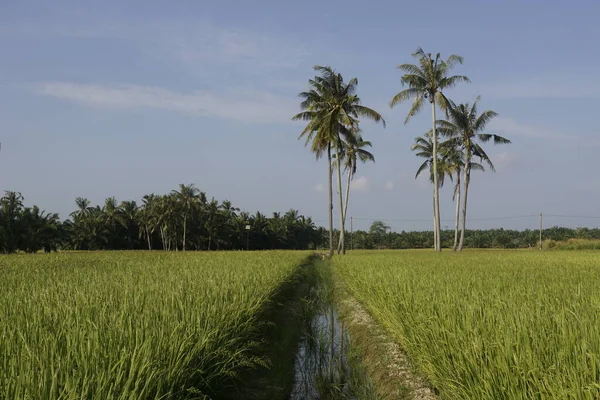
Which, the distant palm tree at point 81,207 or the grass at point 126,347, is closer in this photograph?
the grass at point 126,347

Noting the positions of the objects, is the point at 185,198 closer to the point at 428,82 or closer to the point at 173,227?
the point at 173,227

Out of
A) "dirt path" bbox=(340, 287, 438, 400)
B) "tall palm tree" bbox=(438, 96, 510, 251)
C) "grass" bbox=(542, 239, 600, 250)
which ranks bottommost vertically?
"dirt path" bbox=(340, 287, 438, 400)

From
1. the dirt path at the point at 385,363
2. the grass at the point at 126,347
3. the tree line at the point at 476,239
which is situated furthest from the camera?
the tree line at the point at 476,239

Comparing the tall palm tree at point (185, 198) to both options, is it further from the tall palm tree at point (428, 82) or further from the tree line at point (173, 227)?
the tall palm tree at point (428, 82)

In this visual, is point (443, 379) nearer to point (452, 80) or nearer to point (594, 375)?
point (594, 375)

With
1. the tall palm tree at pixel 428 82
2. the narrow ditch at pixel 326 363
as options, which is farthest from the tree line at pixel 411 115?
the narrow ditch at pixel 326 363

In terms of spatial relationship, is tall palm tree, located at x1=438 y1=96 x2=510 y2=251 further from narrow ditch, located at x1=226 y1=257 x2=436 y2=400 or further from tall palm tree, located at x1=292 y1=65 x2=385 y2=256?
narrow ditch, located at x1=226 y1=257 x2=436 y2=400

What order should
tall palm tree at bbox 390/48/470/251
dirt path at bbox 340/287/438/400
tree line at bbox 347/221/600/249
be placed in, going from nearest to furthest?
dirt path at bbox 340/287/438/400 < tall palm tree at bbox 390/48/470/251 < tree line at bbox 347/221/600/249

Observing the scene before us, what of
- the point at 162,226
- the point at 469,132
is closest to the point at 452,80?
the point at 469,132

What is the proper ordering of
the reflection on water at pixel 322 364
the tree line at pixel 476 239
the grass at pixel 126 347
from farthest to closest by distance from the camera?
the tree line at pixel 476 239 < the reflection on water at pixel 322 364 < the grass at pixel 126 347

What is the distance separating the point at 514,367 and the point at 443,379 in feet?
3.66

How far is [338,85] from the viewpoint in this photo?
26516 mm

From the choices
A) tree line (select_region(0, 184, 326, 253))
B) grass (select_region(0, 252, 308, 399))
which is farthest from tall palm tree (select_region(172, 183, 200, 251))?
grass (select_region(0, 252, 308, 399))

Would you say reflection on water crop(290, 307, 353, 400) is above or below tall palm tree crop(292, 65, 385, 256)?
below
